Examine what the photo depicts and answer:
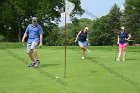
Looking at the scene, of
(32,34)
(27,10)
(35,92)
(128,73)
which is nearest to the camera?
(35,92)

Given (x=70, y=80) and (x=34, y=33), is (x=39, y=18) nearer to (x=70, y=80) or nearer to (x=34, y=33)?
(x=34, y=33)

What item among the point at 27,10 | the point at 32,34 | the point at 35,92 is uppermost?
the point at 27,10

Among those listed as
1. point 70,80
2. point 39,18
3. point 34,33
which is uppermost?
point 39,18

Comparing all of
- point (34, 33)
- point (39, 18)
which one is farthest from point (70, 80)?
point (39, 18)

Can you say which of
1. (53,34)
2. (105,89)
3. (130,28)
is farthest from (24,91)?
(130,28)

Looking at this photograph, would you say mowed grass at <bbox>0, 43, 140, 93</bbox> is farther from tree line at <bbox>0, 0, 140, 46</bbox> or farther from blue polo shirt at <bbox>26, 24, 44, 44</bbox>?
tree line at <bbox>0, 0, 140, 46</bbox>

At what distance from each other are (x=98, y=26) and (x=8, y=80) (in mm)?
87621

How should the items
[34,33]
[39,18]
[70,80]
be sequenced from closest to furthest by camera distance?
[70,80]
[34,33]
[39,18]

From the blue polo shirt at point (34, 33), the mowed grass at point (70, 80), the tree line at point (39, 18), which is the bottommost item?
the mowed grass at point (70, 80)

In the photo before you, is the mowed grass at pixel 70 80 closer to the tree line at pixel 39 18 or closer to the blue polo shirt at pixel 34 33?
the blue polo shirt at pixel 34 33

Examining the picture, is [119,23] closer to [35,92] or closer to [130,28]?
[130,28]

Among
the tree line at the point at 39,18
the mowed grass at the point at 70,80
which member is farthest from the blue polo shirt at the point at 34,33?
the tree line at the point at 39,18

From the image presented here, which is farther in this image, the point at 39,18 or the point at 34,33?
the point at 39,18

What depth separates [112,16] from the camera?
9506 centimetres
